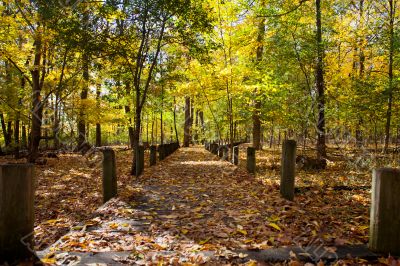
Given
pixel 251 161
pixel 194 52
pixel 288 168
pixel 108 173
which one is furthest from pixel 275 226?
pixel 194 52

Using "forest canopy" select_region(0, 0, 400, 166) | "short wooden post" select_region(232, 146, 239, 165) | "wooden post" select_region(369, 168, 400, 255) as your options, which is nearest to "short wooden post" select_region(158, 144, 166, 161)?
"forest canopy" select_region(0, 0, 400, 166)

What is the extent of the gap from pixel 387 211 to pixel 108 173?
15.8ft

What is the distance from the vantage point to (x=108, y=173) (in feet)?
20.7

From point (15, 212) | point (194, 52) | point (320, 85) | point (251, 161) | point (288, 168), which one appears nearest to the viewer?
point (15, 212)

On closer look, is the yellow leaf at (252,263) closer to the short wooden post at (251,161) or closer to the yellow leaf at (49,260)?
the yellow leaf at (49,260)

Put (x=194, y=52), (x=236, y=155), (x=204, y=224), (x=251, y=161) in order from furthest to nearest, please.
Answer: (x=236, y=155), (x=194, y=52), (x=251, y=161), (x=204, y=224)

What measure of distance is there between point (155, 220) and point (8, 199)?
2.26 meters

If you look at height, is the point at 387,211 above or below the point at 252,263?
above

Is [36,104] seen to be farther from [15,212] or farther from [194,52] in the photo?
[15,212]

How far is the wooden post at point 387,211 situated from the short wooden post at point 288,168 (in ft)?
8.34

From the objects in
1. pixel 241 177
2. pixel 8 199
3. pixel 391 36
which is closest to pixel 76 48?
pixel 241 177

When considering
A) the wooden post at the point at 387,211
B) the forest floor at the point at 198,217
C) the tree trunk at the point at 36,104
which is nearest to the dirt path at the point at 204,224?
the forest floor at the point at 198,217

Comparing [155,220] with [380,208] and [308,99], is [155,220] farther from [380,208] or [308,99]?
[308,99]

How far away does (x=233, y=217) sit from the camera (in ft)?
16.4
